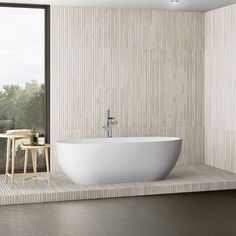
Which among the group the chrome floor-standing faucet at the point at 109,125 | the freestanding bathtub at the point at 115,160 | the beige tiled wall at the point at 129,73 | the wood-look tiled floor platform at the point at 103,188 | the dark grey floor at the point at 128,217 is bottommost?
the dark grey floor at the point at 128,217

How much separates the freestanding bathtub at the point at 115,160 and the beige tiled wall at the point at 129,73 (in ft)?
4.30

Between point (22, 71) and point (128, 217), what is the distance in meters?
3.21

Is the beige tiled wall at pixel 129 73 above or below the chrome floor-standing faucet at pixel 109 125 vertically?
above

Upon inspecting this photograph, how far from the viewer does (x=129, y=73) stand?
8227 mm

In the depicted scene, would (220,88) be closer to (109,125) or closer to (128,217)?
(109,125)

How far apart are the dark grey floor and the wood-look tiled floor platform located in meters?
0.15

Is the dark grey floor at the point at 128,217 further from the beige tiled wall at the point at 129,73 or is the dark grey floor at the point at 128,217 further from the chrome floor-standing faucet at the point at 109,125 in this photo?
the beige tiled wall at the point at 129,73

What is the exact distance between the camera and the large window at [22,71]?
770 cm

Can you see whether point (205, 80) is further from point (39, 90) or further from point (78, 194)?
point (78, 194)

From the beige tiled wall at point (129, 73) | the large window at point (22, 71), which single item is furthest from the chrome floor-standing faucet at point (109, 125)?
the large window at point (22, 71)

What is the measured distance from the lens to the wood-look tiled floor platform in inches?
248

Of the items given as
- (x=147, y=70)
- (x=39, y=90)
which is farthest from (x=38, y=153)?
(x=147, y=70)

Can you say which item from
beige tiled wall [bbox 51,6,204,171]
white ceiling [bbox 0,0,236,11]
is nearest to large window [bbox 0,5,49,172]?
beige tiled wall [bbox 51,6,204,171]

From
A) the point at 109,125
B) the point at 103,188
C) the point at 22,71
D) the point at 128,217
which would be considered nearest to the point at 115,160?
the point at 103,188
